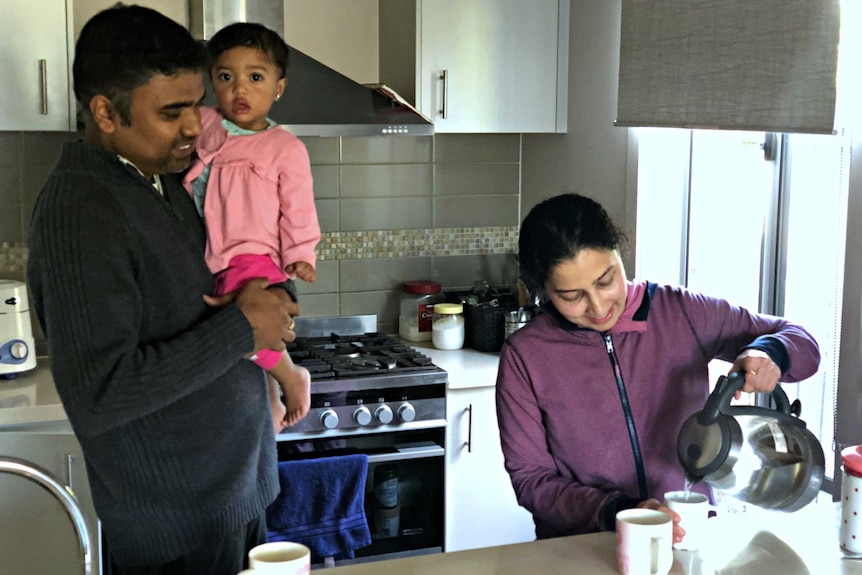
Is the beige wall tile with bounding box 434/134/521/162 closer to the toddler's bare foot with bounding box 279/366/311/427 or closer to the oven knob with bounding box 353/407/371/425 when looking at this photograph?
the oven knob with bounding box 353/407/371/425

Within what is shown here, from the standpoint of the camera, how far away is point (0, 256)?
3281 mm

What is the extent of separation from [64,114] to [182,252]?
1467 millimetres

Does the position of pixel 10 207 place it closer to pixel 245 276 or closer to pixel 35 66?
pixel 35 66

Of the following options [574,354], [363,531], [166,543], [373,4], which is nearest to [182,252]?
[166,543]

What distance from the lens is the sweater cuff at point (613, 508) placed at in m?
1.79

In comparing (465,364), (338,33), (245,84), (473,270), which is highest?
(338,33)

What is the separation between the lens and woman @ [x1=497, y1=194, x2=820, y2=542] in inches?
74.7

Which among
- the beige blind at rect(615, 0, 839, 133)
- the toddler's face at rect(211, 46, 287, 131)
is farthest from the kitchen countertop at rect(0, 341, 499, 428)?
the toddler's face at rect(211, 46, 287, 131)

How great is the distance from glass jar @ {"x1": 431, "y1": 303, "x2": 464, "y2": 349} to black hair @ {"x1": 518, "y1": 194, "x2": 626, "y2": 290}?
158cm

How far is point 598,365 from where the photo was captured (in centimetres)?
198

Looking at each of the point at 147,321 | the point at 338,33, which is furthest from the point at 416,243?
the point at 147,321

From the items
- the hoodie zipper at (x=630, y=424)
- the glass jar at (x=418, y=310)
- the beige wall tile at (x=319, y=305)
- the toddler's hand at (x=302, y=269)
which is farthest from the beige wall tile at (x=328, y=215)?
the hoodie zipper at (x=630, y=424)

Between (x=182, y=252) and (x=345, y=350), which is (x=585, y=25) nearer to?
(x=345, y=350)

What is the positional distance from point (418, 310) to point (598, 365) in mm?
1713
